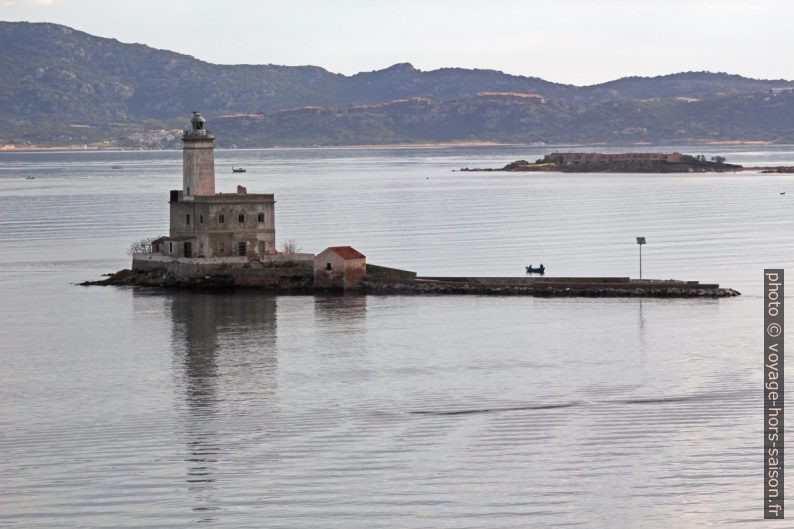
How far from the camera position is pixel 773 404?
35.5 meters

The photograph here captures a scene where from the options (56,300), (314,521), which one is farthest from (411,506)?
(56,300)

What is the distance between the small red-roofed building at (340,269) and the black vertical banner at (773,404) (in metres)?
15.6

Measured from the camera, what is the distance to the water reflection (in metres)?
31.7

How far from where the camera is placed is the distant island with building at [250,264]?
58.9 meters

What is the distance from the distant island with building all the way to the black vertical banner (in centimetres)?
571

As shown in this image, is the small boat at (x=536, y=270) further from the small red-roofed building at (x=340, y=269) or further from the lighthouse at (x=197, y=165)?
the lighthouse at (x=197, y=165)

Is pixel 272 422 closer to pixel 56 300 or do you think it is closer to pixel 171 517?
pixel 171 517

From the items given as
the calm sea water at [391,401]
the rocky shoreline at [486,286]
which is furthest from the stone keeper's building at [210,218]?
the calm sea water at [391,401]

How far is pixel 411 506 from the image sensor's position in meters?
27.9

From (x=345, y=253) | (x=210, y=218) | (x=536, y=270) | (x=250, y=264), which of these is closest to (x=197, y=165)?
(x=210, y=218)

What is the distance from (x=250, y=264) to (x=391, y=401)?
85.4 ft

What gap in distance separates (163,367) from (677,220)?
202 ft

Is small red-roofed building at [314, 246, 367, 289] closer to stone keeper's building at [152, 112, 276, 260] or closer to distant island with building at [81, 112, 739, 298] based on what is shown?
distant island with building at [81, 112, 739, 298]

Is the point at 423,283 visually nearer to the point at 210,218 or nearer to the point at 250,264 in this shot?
the point at 250,264
